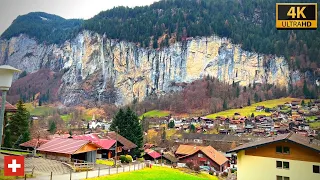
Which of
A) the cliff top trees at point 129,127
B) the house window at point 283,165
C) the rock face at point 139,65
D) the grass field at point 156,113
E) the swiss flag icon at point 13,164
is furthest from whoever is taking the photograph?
the rock face at point 139,65

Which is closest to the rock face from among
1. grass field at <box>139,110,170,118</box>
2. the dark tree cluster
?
the dark tree cluster

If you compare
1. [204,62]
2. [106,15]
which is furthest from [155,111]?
[106,15]

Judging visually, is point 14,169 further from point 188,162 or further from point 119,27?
point 119,27

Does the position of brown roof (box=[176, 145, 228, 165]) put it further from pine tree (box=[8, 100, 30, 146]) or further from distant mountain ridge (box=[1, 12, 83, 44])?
pine tree (box=[8, 100, 30, 146])

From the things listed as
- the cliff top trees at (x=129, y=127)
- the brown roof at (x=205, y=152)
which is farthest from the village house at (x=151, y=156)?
the cliff top trees at (x=129, y=127)

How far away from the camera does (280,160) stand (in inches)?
247

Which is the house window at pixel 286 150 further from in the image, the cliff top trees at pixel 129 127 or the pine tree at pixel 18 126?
the cliff top trees at pixel 129 127

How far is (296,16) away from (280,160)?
13.1 ft

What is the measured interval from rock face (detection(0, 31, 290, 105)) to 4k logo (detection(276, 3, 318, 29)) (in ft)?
191

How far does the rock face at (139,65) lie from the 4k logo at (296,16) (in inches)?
2298

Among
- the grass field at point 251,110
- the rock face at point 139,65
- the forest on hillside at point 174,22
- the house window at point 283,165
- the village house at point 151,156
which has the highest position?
the forest on hillside at point 174,22

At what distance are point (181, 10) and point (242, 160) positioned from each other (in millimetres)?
73592

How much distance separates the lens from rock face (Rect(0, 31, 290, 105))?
62.9 m

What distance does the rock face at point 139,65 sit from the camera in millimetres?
62938
